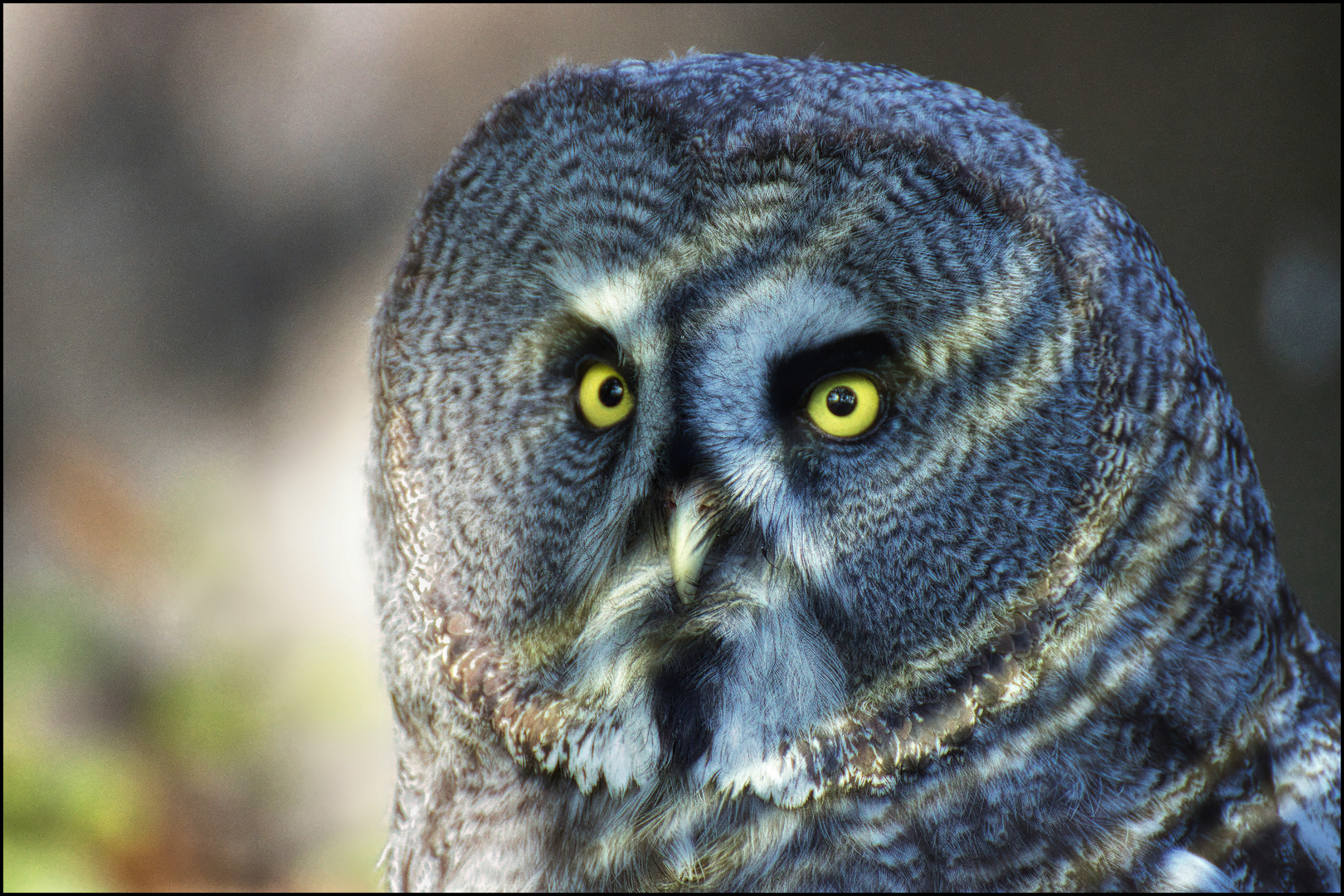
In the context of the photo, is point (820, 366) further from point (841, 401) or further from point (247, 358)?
point (247, 358)

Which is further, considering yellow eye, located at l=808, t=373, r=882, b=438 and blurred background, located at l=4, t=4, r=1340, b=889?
blurred background, located at l=4, t=4, r=1340, b=889

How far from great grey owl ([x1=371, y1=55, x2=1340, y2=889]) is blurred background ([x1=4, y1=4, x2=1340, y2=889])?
37.9 inches

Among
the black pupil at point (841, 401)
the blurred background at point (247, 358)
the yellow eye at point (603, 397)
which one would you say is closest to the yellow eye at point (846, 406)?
the black pupil at point (841, 401)

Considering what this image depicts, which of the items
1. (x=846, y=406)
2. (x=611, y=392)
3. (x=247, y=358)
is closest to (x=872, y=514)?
(x=846, y=406)

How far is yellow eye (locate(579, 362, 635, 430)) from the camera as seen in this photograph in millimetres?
714

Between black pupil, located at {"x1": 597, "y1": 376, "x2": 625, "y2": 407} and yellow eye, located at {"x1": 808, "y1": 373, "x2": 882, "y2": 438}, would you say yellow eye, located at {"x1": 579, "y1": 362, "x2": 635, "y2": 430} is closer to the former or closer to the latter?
black pupil, located at {"x1": 597, "y1": 376, "x2": 625, "y2": 407}

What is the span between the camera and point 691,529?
63 centimetres

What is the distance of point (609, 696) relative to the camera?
73 centimetres

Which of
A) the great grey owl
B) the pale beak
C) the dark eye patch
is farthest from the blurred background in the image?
the pale beak

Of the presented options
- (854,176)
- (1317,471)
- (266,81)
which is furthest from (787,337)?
(266,81)

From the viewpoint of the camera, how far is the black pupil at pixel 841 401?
634mm

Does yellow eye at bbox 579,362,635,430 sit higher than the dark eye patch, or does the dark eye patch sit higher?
the dark eye patch

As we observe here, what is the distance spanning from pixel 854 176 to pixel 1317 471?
51.4 inches

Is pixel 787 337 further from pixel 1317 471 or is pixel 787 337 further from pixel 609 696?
pixel 1317 471
